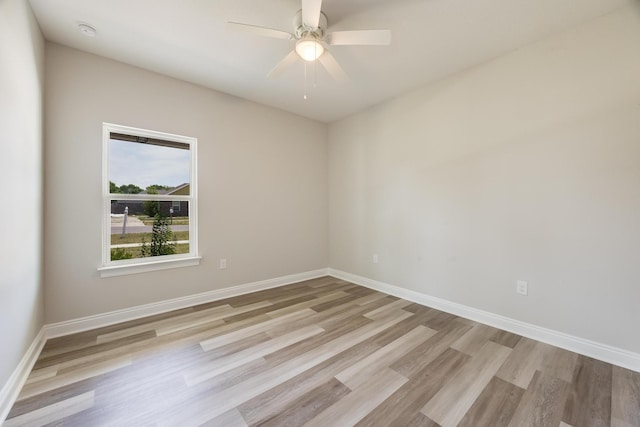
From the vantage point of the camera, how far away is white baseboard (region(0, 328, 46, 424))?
1436mm

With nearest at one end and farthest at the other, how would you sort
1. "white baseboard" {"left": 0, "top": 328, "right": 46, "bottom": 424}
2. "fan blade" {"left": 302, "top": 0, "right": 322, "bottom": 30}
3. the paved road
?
"white baseboard" {"left": 0, "top": 328, "right": 46, "bottom": 424}
"fan blade" {"left": 302, "top": 0, "right": 322, "bottom": 30}
the paved road

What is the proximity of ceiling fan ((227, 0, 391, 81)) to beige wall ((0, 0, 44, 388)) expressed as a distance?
1.37 m

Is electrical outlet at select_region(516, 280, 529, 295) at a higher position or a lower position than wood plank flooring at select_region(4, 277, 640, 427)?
higher

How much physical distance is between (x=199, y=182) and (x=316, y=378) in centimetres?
248

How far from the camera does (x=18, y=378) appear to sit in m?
1.64

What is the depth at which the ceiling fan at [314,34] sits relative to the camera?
5.53 ft

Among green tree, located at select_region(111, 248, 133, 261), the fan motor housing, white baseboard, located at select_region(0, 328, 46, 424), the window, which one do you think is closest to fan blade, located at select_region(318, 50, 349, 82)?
the fan motor housing

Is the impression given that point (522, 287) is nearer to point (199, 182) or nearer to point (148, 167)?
point (199, 182)

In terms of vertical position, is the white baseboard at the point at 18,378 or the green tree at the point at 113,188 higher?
the green tree at the point at 113,188

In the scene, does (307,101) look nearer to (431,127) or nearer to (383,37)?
(431,127)

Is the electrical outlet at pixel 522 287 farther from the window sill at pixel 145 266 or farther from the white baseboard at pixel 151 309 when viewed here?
the window sill at pixel 145 266

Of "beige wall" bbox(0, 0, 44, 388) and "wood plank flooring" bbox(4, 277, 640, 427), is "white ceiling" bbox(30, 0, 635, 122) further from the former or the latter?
"wood plank flooring" bbox(4, 277, 640, 427)

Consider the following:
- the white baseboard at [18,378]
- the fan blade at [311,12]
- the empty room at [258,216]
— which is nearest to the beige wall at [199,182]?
the empty room at [258,216]

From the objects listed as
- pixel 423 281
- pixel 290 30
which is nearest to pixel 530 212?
pixel 423 281
